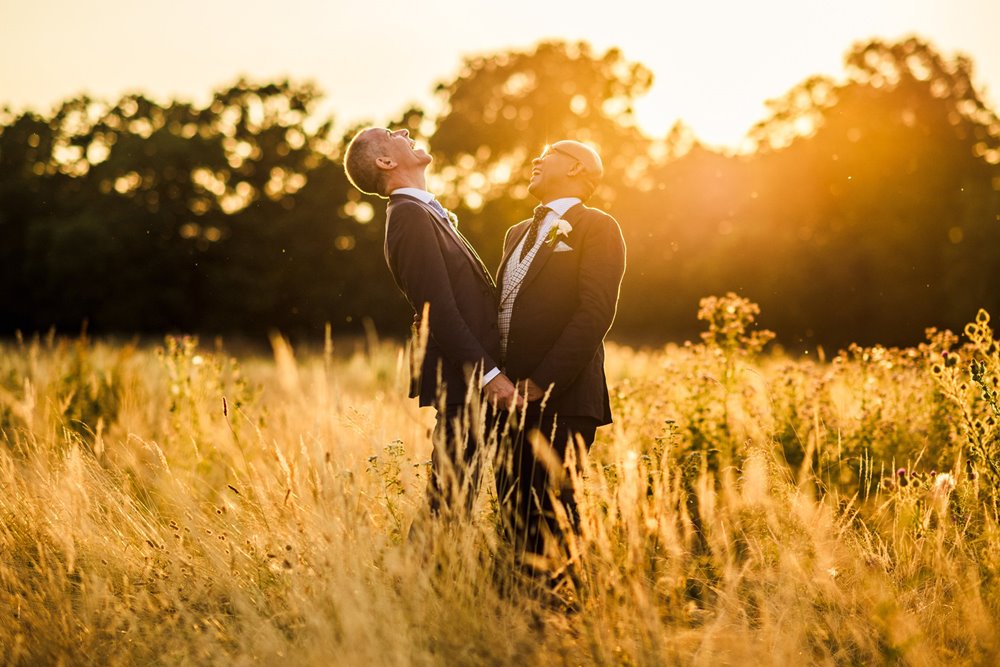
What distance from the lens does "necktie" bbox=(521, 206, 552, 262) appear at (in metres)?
3.27

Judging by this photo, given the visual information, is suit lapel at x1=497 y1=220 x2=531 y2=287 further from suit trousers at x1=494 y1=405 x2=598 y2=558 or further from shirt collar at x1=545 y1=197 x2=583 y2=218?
suit trousers at x1=494 y1=405 x2=598 y2=558

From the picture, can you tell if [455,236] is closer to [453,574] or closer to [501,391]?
[501,391]

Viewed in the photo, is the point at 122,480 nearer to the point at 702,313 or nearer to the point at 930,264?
the point at 702,313

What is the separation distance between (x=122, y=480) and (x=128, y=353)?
3.30m

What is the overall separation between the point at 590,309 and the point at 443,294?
0.54 metres

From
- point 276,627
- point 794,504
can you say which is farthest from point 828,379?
point 276,627

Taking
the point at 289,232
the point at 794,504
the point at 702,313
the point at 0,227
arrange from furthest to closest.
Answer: the point at 0,227, the point at 289,232, the point at 702,313, the point at 794,504

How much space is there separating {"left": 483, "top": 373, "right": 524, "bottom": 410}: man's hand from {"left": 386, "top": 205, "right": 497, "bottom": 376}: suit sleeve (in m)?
0.06

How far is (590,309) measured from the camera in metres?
3.12

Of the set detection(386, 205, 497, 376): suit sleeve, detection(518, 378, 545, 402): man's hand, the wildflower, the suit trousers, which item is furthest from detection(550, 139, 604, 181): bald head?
the wildflower

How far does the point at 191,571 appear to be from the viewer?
3.29 metres

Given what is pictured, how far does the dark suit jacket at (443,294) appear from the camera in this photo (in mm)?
3111

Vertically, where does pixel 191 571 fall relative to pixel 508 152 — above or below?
below

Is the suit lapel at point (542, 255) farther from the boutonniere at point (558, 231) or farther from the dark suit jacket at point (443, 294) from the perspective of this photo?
the dark suit jacket at point (443, 294)
